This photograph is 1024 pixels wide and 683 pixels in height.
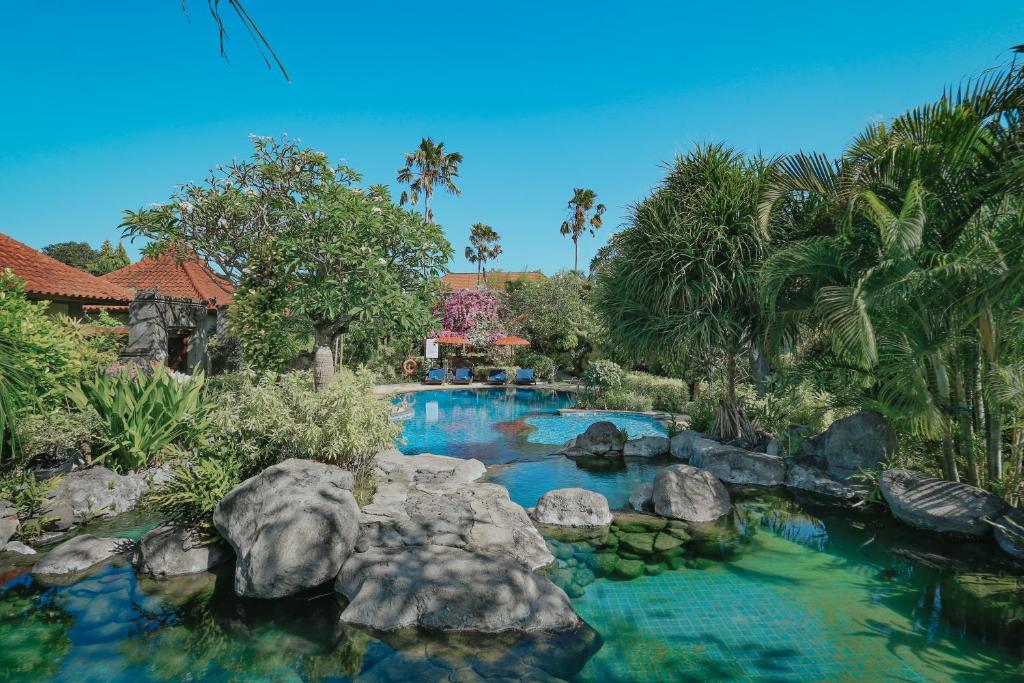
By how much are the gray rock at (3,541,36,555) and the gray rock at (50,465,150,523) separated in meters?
0.60

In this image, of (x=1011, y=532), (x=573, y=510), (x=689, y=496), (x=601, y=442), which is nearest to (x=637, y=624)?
(x=573, y=510)

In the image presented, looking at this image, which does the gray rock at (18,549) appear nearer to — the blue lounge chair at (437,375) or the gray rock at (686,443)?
the gray rock at (686,443)

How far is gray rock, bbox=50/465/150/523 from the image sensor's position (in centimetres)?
654

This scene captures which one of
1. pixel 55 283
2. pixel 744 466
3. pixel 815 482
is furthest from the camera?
pixel 55 283

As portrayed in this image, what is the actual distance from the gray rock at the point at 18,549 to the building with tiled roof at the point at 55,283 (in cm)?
810

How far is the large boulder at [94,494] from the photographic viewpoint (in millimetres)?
6418

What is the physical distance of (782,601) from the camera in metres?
4.94

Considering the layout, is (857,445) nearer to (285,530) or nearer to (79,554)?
(285,530)

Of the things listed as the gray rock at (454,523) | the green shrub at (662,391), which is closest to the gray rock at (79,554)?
the gray rock at (454,523)

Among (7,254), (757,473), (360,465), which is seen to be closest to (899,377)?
(757,473)

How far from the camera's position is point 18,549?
18.5 feet

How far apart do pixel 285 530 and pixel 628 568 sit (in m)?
3.44

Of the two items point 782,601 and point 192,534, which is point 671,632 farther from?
point 192,534

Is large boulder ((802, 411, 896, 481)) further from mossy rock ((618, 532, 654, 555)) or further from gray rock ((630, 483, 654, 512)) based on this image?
mossy rock ((618, 532, 654, 555))
